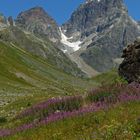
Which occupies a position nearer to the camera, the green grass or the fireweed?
the green grass

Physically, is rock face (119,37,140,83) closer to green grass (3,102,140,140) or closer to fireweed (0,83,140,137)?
fireweed (0,83,140,137)

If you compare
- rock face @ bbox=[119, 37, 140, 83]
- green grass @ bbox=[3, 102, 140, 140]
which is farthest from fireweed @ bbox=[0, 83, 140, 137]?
rock face @ bbox=[119, 37, 140, 83]

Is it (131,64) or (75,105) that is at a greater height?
(131,64)

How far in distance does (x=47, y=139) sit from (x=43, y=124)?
2.23 metres

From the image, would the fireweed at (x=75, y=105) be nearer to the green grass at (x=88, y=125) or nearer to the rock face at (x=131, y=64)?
the green grass at (x=88, y=125)

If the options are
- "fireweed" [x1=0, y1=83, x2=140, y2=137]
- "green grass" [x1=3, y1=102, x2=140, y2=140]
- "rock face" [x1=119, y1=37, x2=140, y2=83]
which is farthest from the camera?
"rock face" [x1=119, y1=37, x2=140, y2=83]

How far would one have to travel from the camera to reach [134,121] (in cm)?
1408

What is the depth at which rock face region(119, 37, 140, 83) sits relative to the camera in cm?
2842

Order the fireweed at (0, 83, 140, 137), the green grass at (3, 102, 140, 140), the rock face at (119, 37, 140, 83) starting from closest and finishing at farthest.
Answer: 1. the green grass at (3, 102, 140, 140)
2. the fireweed at (0, 83, 140, 137)
3. the rock face at (119, 37, 140, 83)

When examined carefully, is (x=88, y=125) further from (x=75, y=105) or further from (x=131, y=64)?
(x=131, y=64)

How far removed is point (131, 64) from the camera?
29.5m

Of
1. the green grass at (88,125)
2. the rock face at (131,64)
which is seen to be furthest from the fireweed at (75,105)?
the rock face at (131,64)

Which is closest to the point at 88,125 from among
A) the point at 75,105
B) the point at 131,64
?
the point at 75,105

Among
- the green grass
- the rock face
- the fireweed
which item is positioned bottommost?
the green grass
